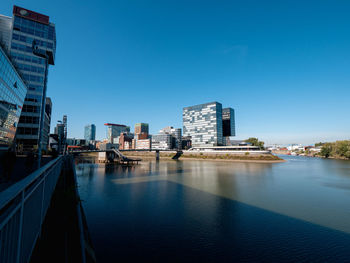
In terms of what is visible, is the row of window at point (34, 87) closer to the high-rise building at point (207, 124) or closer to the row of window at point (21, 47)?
the row of window at point (21, 47)

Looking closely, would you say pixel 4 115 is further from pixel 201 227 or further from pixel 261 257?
pixel 261 257

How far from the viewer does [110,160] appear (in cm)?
10144

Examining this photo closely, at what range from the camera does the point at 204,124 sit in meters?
158

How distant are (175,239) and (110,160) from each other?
96.7 meters

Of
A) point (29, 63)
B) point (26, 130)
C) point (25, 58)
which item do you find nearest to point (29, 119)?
point (26, 130)

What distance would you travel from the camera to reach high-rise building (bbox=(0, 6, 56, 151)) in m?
53.9

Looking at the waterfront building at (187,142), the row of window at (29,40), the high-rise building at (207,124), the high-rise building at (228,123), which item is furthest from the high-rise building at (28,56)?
the high-rise building at (228,123)

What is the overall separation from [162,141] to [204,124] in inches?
2008

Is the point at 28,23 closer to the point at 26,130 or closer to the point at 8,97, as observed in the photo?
the point at 26,130

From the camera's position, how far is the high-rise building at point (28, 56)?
53906mm

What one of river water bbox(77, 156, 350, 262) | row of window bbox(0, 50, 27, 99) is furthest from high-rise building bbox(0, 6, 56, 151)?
river water bbox(77, 156, 350, 262)

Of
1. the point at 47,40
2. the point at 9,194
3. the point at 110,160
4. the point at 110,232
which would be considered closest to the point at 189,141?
the point at 110,160

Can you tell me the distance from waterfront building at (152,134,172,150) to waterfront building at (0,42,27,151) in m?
147

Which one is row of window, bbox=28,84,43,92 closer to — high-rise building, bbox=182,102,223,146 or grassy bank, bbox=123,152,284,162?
grassy bank, bbox=123,152,284,162
